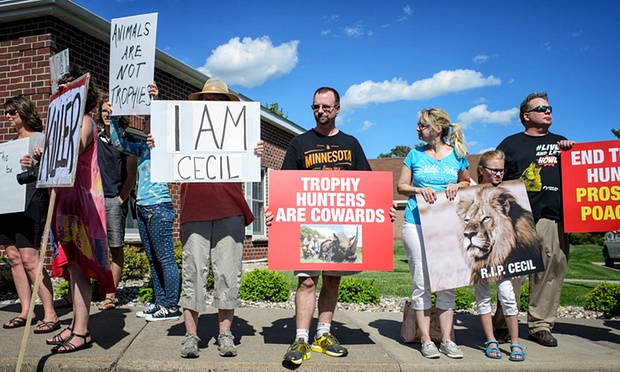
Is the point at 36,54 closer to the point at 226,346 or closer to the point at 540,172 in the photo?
the point at 226,346

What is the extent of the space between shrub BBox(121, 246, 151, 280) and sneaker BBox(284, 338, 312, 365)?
4.83 metres

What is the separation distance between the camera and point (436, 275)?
376 centimetres

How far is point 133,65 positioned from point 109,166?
1.20 meters

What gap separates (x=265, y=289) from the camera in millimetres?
6410

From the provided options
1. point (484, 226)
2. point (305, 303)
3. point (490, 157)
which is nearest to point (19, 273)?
point (305, 303)

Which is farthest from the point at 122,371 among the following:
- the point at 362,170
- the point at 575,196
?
the point at 575,196

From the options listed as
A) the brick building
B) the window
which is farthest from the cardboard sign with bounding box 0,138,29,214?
the window

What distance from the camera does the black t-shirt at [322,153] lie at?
13.1 feet

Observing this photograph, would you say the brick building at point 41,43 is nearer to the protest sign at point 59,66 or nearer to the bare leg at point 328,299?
the protest sign at point 59,66

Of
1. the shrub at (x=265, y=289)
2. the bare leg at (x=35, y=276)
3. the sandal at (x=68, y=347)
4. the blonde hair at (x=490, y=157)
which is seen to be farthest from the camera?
the shrub at (x=265, y=289)

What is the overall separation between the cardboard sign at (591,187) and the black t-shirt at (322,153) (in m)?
1.93

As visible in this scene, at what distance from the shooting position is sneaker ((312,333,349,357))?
3672 mm

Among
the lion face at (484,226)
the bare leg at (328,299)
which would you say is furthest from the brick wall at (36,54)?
the lion face at (484,226)

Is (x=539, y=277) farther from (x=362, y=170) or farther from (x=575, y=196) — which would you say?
(x=362, y=170)
